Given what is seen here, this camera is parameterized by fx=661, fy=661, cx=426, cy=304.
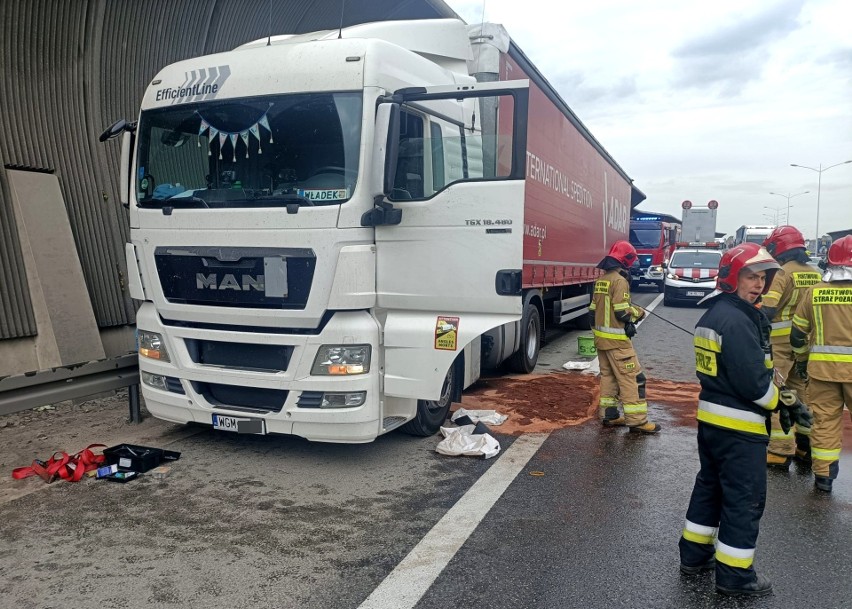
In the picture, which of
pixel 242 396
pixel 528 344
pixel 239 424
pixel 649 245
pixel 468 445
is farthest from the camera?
pixel 649 245

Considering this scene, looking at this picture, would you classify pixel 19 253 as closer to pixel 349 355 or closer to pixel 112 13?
pixel 112 13

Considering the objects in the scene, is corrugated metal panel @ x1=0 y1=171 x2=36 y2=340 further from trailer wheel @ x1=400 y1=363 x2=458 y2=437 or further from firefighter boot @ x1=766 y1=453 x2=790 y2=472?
firefighter boot @ x1=766 y1=453 x2=790 y2=472

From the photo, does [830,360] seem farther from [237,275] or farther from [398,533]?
[237,275]

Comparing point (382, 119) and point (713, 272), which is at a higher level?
point (382, 119)

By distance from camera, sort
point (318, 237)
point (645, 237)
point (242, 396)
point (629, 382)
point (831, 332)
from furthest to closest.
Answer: point (645, 237) → point (629, 382) → point (242, 396) → point (831, 332) → point (318, 237)

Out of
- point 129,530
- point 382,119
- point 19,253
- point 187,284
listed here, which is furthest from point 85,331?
point 382,119

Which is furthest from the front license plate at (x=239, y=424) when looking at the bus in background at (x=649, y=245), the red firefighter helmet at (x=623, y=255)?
the bus in background at (x=649, y=245)

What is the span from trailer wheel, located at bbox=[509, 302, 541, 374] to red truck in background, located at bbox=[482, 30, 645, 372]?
0.01 metres

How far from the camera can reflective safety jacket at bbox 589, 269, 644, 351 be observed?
5.87m

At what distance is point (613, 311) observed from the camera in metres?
5.91

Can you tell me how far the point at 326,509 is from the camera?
13.5 feet

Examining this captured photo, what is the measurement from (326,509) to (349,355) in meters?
1.02

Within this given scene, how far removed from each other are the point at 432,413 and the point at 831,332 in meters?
3.00

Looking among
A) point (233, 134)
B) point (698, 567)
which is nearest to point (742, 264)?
point (698, 567)
